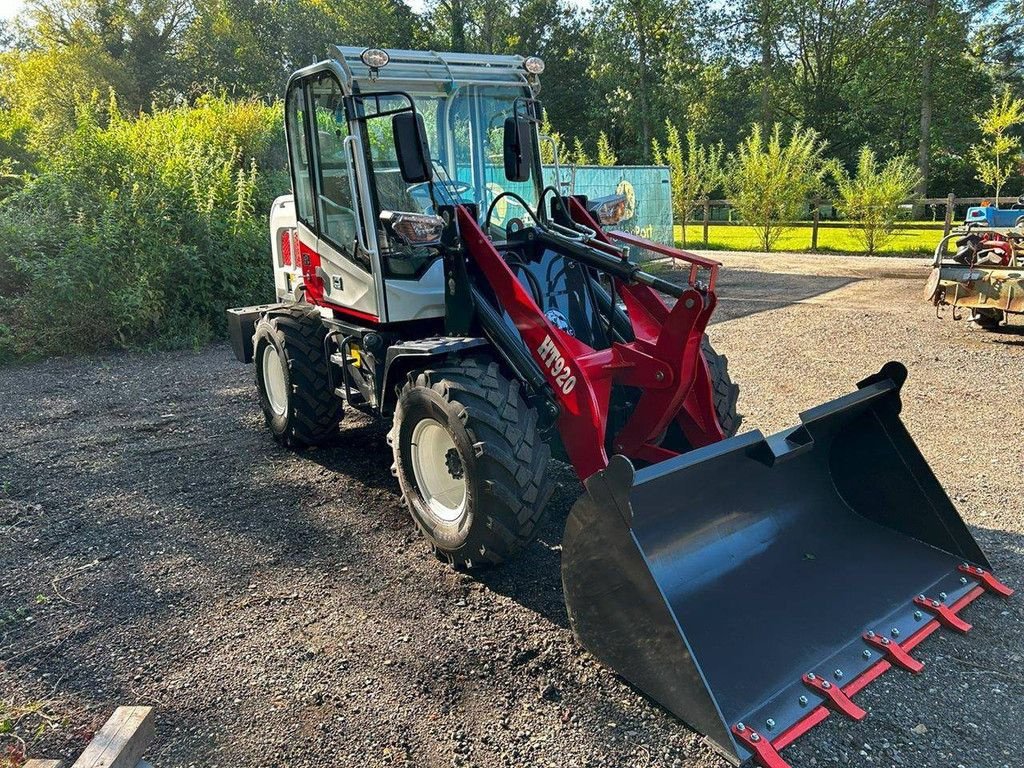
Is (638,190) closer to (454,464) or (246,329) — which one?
(246,329)

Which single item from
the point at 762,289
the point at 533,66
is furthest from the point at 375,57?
the point at 762,289

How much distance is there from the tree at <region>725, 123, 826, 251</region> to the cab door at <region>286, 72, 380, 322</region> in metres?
16.7

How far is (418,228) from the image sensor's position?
3.77 meters

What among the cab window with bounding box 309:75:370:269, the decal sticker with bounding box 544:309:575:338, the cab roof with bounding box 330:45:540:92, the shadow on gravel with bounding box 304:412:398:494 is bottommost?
the shadow on gravel with bounding box 304:412:398:494

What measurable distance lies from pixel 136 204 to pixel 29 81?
83.1ft

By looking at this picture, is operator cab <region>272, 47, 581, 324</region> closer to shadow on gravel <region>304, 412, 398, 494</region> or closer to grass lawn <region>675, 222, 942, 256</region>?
shadow on gravel <region>304, 412, 398, 494</region>

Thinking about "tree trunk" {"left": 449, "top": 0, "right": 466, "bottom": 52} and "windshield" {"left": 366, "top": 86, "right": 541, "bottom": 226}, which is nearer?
"windshield" {"left": 366, "top": 86, "right": 541, "bottom": 226}

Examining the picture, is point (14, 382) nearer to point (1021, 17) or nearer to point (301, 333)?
point (301, 333)

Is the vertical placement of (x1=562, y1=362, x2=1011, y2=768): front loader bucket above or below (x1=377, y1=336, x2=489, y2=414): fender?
below

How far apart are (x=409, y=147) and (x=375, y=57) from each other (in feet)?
2.43

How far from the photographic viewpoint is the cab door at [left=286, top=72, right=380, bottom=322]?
4.39m

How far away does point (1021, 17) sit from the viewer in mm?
Answer: 31844

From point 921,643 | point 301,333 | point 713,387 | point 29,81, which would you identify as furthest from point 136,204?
point 29,81

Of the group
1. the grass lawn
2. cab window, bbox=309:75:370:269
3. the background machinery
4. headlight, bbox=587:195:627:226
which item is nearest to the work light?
headlight, bbox=587:195:627:226
